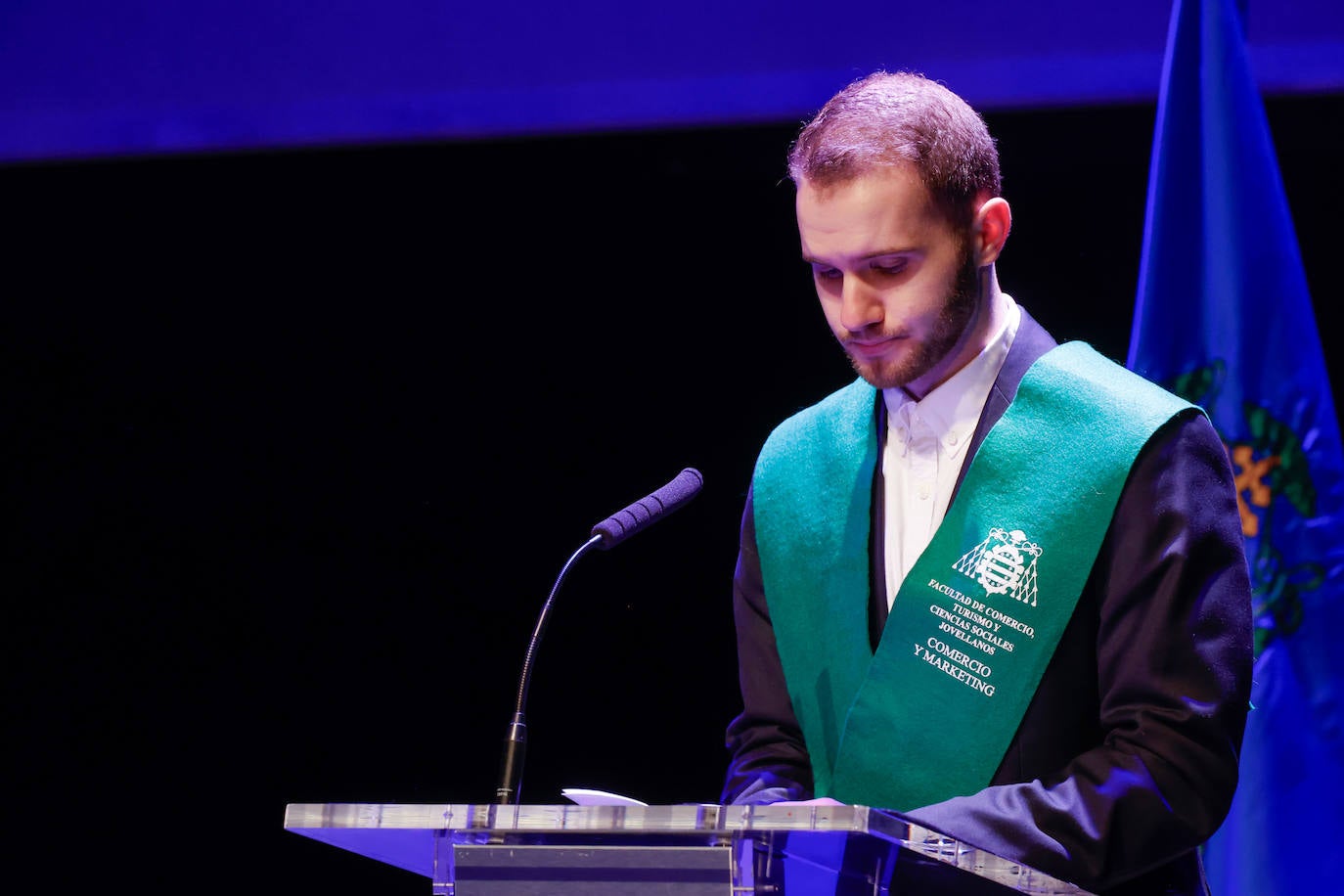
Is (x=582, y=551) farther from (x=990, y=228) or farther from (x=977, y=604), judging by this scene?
(x=990, y=228)

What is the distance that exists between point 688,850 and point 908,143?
1027 millimetres

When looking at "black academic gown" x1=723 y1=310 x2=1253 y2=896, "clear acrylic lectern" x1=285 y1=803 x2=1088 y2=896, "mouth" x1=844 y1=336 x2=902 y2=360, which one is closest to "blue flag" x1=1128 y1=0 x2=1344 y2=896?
"black academic gown" x1=723 y1=310 x2=1253 y2=896

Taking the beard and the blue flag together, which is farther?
the blue flag

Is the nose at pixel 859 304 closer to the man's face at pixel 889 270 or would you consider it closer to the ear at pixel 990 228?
the man's face at pixel 889 270

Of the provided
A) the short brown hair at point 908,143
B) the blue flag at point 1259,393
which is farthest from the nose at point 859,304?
the blue flag at point 1259,393

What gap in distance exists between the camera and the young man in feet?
5.11

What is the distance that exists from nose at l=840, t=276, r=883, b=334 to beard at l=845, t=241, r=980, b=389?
0.26 ft

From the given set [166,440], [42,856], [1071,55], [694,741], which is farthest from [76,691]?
[1071,55]

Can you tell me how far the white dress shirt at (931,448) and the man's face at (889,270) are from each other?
0.09 metres

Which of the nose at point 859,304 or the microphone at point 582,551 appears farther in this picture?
the nose at point 859,304

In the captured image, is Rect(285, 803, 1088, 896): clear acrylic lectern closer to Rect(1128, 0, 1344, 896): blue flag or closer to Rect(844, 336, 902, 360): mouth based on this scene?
Rect(844, 336, 902, 360): mouth

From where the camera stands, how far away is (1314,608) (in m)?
2.54

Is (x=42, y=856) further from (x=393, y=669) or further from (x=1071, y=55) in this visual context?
→ (x=1071, y=55)

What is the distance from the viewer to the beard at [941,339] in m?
1.84
